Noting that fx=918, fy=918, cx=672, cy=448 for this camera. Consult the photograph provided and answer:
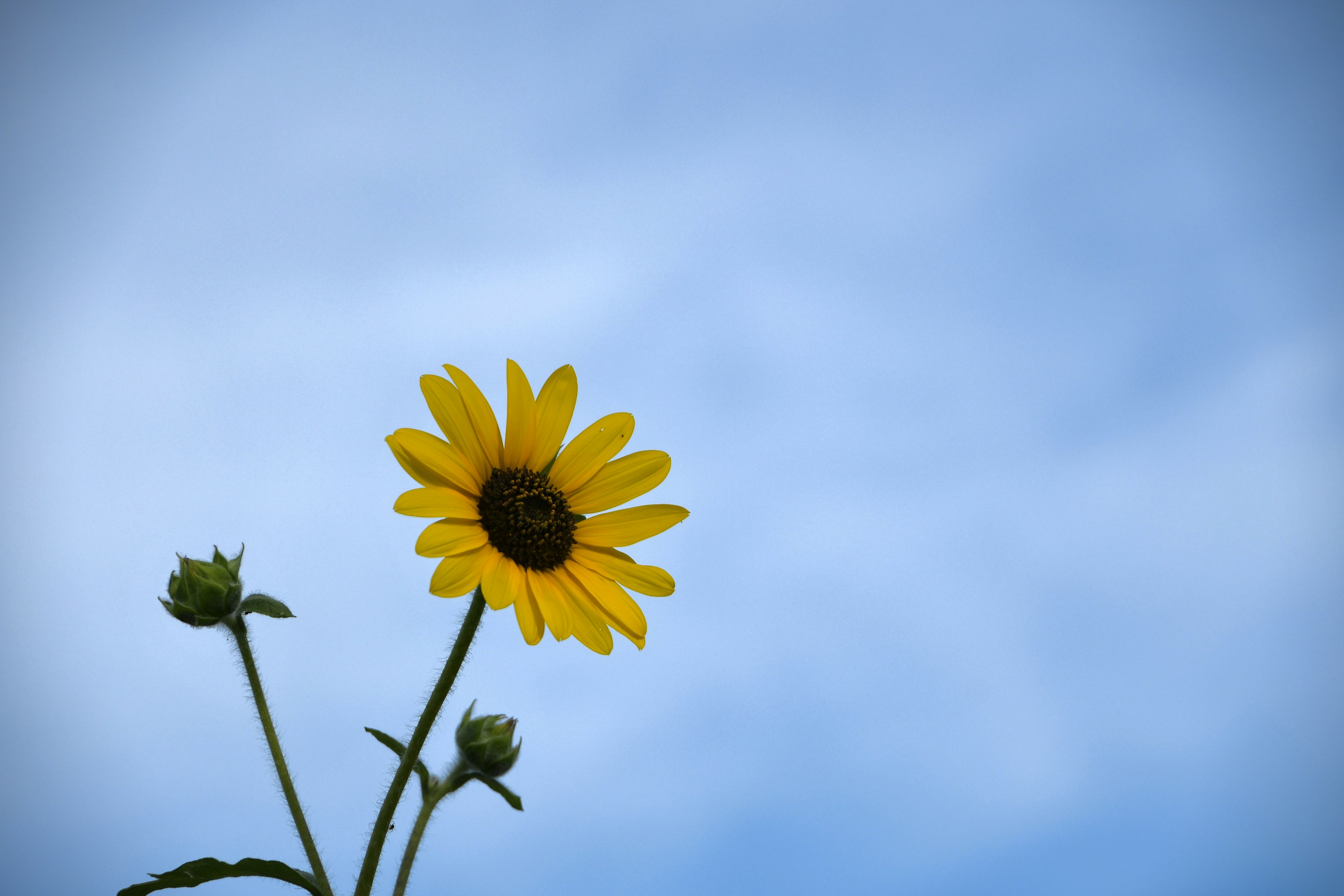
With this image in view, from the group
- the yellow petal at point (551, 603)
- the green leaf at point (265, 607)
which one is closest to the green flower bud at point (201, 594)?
the green leaf at point (265, 607)

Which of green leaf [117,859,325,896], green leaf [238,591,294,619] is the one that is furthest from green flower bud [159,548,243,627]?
green leaf [117,859,325,896]

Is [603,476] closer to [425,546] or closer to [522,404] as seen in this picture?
[522,404]

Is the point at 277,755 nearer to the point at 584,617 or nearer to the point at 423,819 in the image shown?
the point at 423,819

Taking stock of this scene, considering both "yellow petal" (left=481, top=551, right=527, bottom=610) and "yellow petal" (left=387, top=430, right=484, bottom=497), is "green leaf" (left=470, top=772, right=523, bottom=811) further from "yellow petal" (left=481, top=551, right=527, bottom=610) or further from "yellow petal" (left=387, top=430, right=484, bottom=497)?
"yellow petal" (left=387, top=430, right=484, bottom=497)

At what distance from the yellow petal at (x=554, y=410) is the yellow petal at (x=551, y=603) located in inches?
14.0

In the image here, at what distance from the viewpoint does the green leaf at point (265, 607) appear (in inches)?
87.7

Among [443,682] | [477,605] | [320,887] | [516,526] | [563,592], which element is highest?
[516,526]

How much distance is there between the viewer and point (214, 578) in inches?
90.5

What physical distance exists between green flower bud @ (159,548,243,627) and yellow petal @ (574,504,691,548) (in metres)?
0.88

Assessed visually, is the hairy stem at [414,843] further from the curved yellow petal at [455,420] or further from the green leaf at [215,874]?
the curved yellow petal at [455,420]

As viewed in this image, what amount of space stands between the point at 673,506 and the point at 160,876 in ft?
4.49

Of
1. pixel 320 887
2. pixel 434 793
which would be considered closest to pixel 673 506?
pixel 434 793

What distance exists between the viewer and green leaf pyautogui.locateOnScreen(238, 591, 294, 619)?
2229 mm

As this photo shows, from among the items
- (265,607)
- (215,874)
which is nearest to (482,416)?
(265,607)
